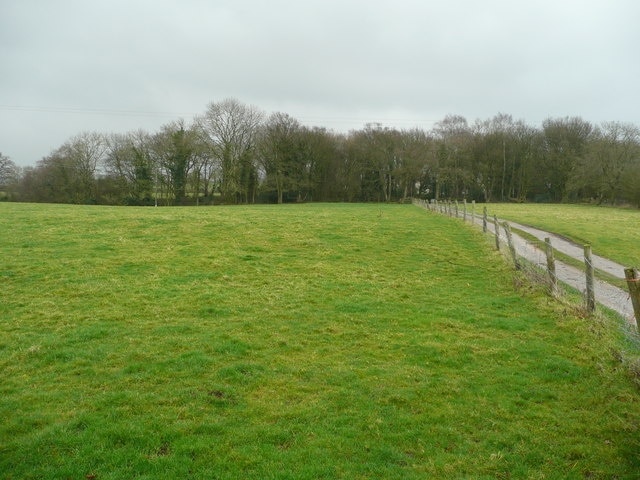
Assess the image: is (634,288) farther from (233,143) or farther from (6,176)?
(6,176)

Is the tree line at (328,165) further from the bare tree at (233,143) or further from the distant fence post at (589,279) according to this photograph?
the distant fence post at (589,279)

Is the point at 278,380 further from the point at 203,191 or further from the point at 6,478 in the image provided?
the point at 203,191

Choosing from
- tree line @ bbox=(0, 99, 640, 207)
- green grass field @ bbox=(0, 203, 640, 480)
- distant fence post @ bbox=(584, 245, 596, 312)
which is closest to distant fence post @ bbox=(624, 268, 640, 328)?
green grass field @ bbox=(0, 203, 640, 480)

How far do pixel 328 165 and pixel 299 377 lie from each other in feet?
250

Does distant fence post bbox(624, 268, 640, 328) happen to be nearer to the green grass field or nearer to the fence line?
the fence line

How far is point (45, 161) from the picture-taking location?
76.2m

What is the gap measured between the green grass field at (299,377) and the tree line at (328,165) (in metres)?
59.2

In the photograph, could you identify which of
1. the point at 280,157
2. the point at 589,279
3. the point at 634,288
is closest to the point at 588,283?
the point at 589,279

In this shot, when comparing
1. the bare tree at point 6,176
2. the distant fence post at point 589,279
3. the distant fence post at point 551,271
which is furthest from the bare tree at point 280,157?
the distant fence post at point 589,279

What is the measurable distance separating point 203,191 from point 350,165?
2662 cm

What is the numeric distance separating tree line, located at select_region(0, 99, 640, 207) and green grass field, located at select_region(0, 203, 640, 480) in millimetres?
59219

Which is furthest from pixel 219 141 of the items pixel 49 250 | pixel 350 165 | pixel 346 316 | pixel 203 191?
pixel 346 316

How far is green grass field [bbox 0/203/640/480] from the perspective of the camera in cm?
571

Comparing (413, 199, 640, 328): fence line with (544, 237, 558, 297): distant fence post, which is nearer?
(413, 199, 640, 328): fence line
